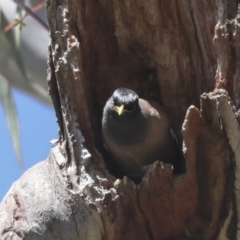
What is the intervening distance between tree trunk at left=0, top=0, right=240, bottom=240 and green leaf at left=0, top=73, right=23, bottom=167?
44.6 inches

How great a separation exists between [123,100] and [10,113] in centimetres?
151

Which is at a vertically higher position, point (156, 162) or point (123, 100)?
point (123, 100)

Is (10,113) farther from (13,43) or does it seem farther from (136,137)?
(136,137)

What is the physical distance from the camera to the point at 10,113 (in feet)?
12.7

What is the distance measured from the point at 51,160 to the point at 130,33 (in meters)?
0.75

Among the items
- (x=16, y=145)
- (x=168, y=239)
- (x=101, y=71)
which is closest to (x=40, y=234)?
(x=168, y=239)

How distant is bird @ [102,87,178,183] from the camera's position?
263 centimetres

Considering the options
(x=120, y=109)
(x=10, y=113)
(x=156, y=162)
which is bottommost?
(x=156, y=162)

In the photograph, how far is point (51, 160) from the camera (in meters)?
2.42

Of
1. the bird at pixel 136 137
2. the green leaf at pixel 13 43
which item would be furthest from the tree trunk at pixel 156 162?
the green leaf at pixel 13 43

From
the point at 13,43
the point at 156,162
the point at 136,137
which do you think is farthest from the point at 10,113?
the point at 156,162

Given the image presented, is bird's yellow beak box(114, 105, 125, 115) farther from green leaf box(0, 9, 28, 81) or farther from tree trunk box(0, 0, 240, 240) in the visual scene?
green leaf box(0, 9, 28, 81)

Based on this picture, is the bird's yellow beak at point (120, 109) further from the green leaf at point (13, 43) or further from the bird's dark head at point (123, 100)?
the green leaf at point (13, 43)

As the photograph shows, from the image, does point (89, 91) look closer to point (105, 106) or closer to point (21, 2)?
point (105, 106)
